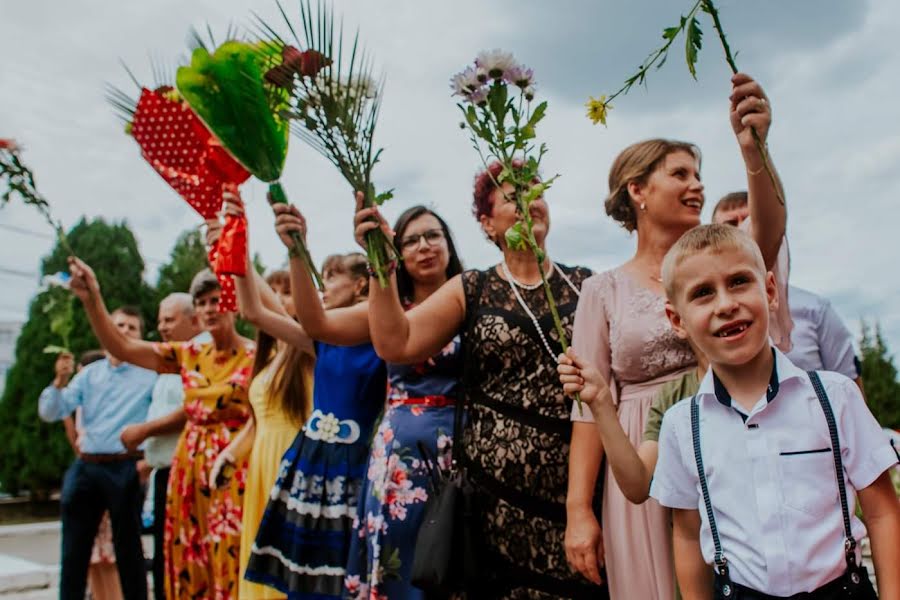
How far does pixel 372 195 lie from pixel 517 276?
63cm

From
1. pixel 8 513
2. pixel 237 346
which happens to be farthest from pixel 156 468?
pixel 8 513

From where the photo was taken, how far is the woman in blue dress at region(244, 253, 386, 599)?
347 centimetres

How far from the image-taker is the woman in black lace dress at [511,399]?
2.57 meters

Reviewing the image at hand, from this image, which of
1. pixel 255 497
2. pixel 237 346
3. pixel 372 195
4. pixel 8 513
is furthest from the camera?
pixel 8 513

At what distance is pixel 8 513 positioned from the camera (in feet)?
55.7

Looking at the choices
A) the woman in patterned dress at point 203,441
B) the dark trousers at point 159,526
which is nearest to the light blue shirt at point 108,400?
the dark trousers at point 159,526

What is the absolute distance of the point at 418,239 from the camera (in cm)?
342

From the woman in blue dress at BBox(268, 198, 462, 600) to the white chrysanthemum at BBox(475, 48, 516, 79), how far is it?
114 centimetres

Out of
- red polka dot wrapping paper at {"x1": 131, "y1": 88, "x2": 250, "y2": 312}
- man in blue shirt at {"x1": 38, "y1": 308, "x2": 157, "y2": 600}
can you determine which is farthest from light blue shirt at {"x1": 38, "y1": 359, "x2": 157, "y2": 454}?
red polka dot wrapping paper at {"x1": 131, "y1": 88, "x2": 250, "y2": 312}

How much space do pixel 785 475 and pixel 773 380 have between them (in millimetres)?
203

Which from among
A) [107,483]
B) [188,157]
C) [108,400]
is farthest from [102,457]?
[188,157]

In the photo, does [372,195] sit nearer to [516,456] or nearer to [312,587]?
[516,456]

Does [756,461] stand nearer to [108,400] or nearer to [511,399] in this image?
[511,399]

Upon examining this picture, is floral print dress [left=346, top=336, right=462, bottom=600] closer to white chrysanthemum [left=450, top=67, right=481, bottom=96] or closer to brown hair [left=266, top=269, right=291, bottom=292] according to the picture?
white chrysanthemum [left=450, top=67, right=481, bottom=96]
